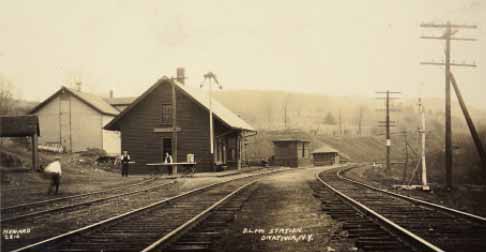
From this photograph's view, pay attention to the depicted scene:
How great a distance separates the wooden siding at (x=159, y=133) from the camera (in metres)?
34.7

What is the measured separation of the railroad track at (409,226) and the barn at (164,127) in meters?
21.2

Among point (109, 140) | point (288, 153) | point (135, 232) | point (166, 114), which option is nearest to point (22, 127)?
point (166, 114)

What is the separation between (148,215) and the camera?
11.5 metres

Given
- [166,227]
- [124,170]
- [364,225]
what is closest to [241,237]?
[166,227]

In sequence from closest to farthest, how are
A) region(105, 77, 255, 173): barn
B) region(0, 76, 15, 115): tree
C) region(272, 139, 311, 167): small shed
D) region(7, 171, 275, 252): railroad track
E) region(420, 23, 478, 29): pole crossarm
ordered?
region(7, 171, 275, 252): railroad track < region(420, 23, 478, 29): pole crossarm < region(0, 76, 15, 115): tree < region(105, 77, 255, 173): barn < region(272, 139, 311, 167): small shed

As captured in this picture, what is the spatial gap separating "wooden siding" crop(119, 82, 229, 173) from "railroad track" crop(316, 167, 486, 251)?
2123 cm

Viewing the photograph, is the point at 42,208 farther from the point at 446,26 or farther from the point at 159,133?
the point at 159,133

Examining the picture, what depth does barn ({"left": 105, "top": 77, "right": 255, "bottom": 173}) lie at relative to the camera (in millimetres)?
34688

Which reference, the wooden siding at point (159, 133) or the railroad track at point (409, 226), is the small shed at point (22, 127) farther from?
the railroad track at point (409, 226)

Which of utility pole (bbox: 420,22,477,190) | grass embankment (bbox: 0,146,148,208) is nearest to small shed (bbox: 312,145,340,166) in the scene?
grass embankment (bbox: 0,146,148,208)

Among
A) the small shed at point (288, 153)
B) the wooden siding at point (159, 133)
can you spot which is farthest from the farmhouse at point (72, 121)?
the small shed at point (288, 153)

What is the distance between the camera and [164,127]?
1393 inches

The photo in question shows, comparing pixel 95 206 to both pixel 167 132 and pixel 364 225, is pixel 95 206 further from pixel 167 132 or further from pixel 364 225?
pixel 167 132

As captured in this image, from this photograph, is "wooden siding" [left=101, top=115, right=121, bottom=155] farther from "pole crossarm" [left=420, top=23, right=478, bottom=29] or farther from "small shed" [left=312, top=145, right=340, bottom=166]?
"pole crossarm" [left=420, top=23, right=478, bottom=29]
